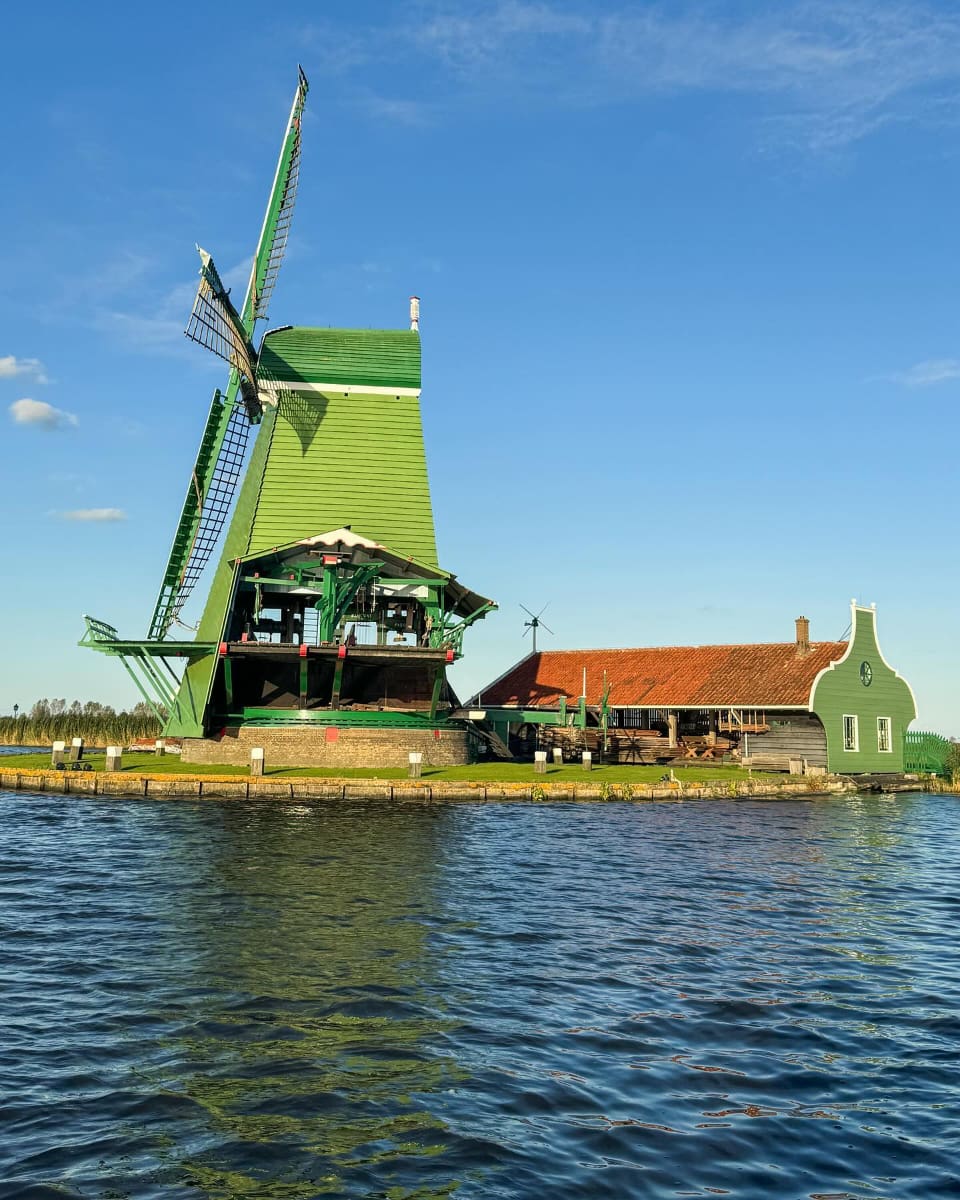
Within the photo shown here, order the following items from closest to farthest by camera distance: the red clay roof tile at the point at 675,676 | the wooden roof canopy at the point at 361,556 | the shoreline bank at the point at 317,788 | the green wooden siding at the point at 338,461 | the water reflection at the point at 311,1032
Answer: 1. the water reflection at the point at 311,1032
2. the shoreline bank at the point at 317,788
3. the wooden roof canopy at the point at 361,556
4. the green wooden siding at the point at 338,461
5. the red clay roof tile at the point at 675,676

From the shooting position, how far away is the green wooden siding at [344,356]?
44.9 metres

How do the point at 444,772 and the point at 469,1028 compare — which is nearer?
the point at 469,1028

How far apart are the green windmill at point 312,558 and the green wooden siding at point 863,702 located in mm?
15465

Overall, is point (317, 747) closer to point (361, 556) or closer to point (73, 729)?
point (361, 556)

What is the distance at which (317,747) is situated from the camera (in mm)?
38375

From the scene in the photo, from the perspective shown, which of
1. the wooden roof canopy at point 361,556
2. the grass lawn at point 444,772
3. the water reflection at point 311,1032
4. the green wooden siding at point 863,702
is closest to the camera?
the water reflection at point 311,1032

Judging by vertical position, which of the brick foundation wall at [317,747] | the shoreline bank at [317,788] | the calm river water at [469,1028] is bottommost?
the calm river water at [469,1028]

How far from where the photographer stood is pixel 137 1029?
9820 mm

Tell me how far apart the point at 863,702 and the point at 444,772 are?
2097 centimetres

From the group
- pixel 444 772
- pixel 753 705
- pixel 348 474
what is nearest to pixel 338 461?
pixel 348 474

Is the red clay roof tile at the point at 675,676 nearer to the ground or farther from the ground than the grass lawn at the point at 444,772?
farther from the ground

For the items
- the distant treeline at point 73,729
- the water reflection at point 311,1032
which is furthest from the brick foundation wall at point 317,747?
the distant treeline at point 73,729

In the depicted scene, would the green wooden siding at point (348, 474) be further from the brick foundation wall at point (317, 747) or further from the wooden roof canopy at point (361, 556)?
the brick foundation wall at point (317, 747)

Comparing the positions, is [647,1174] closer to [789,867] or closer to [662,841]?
[789,867]
